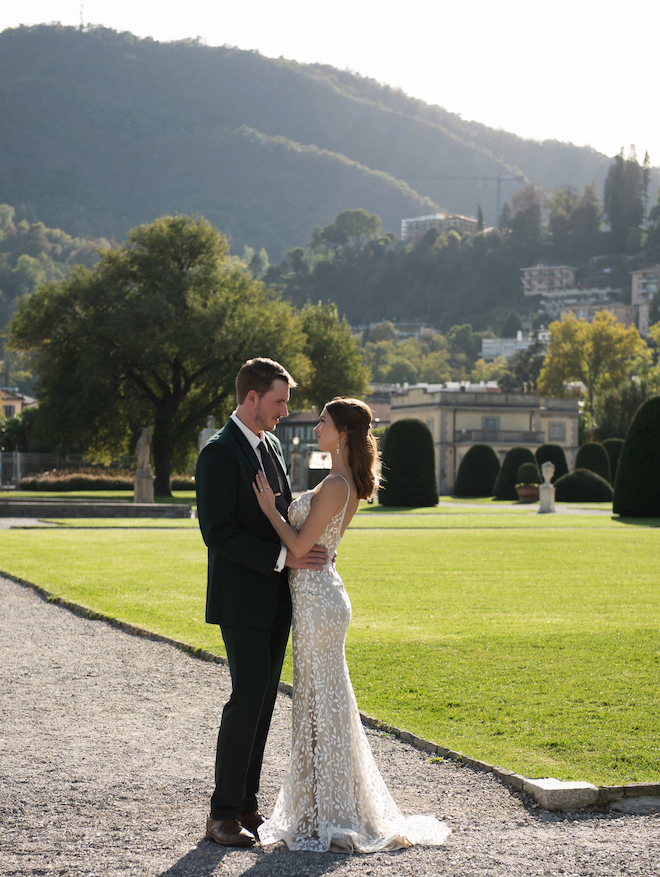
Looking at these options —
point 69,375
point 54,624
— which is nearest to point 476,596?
point 54,624

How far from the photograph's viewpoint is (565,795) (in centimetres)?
462

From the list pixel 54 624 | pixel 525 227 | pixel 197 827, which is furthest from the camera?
pixel 525 227

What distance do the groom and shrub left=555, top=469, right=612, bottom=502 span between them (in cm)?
4249

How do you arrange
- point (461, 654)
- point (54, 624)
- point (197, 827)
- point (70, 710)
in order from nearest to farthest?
point (197, 827)
point (70, 710)
point (461, 654)
point (54, 624)

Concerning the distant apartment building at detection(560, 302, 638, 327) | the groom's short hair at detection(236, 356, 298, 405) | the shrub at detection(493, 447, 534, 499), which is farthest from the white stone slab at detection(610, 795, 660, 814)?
the distant apartment building at detection(560, 302, 638, 327)

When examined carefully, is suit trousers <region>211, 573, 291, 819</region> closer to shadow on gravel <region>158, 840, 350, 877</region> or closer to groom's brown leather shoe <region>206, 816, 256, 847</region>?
groom's brown leather shoe <region>206, 816, 256, 847</region>

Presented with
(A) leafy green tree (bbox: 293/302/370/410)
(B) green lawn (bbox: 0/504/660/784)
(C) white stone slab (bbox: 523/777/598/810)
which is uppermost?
(A) leafy green tree (bbox: 293/302/370/410)

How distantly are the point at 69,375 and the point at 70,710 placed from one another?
1469 inches

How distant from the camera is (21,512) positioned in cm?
2945

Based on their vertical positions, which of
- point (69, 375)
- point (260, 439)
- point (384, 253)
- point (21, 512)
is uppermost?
point (384, 253)

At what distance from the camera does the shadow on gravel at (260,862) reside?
389cm

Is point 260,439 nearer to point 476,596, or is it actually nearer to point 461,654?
point 461,654

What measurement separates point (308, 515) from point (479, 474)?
172ft

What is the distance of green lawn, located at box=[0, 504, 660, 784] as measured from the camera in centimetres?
577
